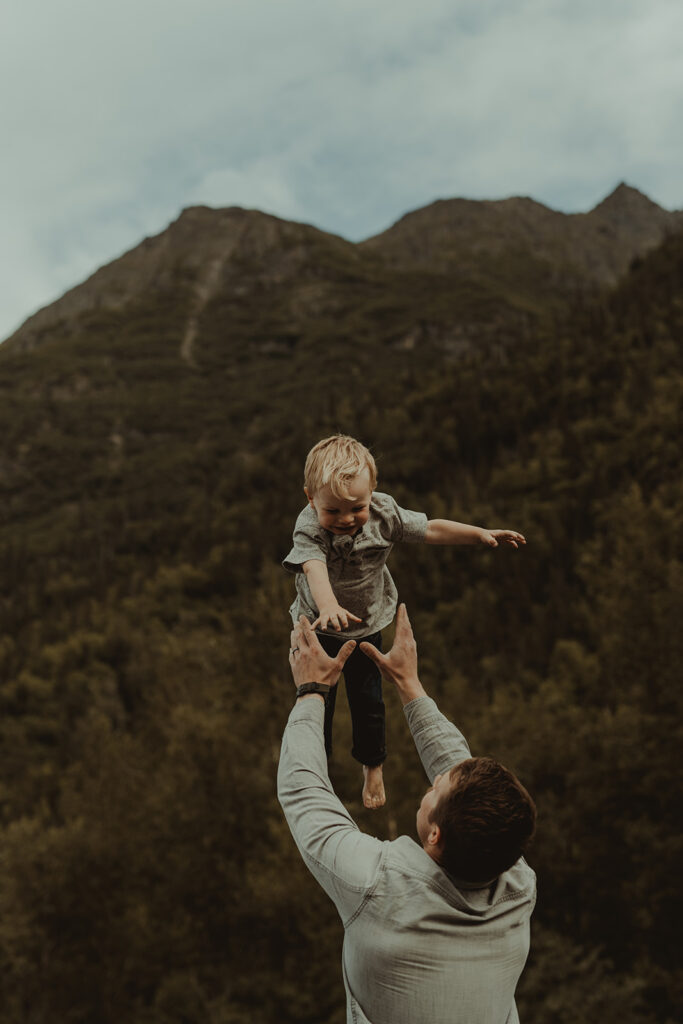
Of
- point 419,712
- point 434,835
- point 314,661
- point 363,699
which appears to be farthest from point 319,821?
point 363,699

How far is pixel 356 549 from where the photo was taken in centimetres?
346

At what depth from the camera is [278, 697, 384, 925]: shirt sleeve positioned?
101 inches

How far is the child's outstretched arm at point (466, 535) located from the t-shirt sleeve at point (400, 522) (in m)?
0.05

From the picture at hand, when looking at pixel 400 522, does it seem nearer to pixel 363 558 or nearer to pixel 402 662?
pixel 363 558

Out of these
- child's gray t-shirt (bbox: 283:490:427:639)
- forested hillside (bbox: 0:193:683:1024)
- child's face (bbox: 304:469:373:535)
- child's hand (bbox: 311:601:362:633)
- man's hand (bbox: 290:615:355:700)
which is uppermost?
child's face (bbox: 304:469:373:535)

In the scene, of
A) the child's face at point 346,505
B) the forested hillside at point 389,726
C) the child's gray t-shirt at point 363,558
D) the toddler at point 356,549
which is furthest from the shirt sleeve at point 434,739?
the forested hillside at point 389,726

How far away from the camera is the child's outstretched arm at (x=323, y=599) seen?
9.68 ft

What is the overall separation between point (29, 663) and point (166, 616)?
1409cm

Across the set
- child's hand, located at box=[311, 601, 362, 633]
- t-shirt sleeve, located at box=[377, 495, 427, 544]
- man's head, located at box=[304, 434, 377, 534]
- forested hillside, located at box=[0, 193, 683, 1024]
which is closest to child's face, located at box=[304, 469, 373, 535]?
man's head, located at box=[304, 434, 377, 534]

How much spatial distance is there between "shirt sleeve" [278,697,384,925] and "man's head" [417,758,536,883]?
0.25 meters

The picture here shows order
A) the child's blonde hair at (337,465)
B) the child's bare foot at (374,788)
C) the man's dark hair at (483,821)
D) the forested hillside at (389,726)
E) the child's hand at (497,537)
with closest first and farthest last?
the man's dark hair at (483,821) < the child's blonde hair at (337,465) < the child's hand at (497,537) < the child's bare foot at (374,788) < the forested hillside at (389,726)

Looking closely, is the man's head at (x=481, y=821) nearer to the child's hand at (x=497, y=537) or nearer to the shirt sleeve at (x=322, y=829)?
the shirt sleeve at (x=322, y=829)

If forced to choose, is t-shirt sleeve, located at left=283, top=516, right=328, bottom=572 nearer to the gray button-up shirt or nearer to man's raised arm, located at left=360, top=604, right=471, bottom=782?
man's raised arm, located at left=360, top=604, right=471, bottom=782

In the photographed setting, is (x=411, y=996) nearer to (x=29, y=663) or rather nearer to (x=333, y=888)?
(x=333, y=888)
